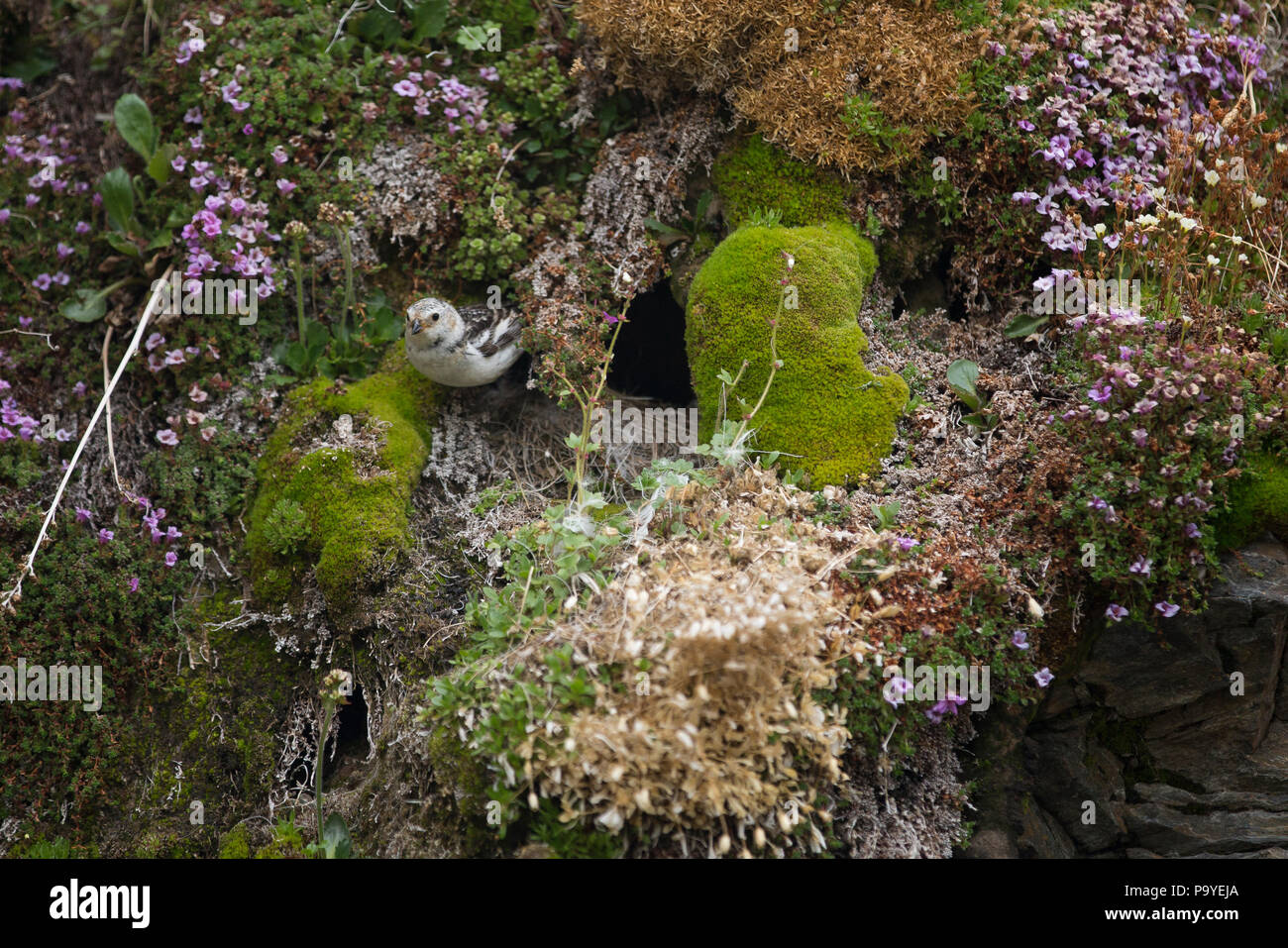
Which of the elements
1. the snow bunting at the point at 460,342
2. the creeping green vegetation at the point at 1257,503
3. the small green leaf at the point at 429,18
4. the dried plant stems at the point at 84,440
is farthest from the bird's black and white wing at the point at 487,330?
the creeping green vegetation at the point at 1257,503

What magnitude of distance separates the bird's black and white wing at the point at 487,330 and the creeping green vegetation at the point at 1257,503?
3.31 meters

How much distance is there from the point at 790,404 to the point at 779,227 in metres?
0.95

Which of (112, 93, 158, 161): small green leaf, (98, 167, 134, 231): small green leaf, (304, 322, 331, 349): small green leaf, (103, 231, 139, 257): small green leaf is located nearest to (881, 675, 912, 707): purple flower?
(304, 322, 331, 349): small green leaf

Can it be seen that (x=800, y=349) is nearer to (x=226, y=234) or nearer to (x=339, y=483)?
(x=339, y=483)

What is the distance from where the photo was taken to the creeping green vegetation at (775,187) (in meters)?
5.00

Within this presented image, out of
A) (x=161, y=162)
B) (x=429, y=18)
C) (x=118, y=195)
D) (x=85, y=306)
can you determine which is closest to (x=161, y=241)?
(x=118, y=195)

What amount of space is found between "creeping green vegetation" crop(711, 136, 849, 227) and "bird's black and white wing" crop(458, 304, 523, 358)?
1.26m

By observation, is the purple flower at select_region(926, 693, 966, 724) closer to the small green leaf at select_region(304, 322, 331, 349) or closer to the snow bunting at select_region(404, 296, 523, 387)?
the snow bunting at select_region(404, 296, 523, 387)

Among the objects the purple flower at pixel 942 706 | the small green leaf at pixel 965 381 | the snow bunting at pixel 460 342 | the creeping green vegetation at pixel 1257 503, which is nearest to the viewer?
the purple flower at pixel 942 706

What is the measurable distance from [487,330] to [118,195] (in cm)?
227

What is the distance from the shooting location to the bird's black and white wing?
481 centimetres

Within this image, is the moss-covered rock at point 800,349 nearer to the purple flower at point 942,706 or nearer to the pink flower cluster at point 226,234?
the purple flower at point 942,706

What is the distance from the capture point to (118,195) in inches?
211

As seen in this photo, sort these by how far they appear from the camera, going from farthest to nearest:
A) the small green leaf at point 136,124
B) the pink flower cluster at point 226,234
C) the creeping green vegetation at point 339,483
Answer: the small green leaf at point 136,124, the pink flower cluster at point 226,234, the creeping green vegetation at point 339,483
